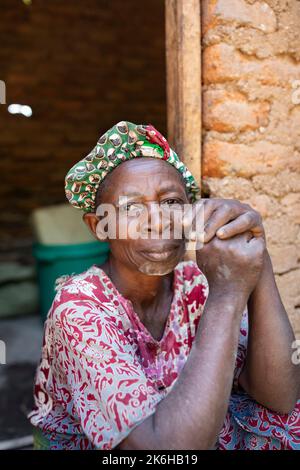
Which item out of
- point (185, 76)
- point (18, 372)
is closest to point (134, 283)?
point (185, 76)

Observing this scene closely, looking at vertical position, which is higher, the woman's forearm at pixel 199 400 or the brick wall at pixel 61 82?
the brick wall at pixel 61 82

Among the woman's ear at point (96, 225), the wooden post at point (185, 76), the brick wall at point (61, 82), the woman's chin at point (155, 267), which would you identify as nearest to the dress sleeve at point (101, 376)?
the woman's chin at point (155, 267)

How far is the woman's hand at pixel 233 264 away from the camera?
4.65 feet

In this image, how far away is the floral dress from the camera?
1.27 m

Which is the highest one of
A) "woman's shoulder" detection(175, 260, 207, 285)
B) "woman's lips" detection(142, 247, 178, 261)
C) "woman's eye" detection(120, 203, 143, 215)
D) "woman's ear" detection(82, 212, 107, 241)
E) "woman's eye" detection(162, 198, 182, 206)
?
"woman's eye" detection(162, 198, 182, 206)

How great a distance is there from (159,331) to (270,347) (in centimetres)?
42

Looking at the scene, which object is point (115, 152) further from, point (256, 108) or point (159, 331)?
point (256, 108)

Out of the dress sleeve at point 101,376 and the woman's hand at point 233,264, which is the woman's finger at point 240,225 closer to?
the woman's hand at point 233,264

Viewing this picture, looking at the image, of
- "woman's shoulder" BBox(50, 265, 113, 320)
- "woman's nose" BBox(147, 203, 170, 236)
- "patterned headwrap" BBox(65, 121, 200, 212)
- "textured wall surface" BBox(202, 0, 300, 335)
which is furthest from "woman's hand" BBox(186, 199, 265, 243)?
"textured wall surface" BBox(202, 0, 300, 335)

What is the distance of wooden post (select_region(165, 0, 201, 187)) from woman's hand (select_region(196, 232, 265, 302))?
2.40 feet

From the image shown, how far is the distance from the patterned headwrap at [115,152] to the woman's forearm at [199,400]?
2.08 feet

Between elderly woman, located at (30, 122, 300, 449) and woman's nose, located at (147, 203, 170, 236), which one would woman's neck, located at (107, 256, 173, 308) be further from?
woman's nose, located at (147, 203, 170, 236)

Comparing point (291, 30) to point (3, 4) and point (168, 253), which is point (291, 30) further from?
point (3, 4)

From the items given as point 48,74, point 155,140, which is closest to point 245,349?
point 155,140
